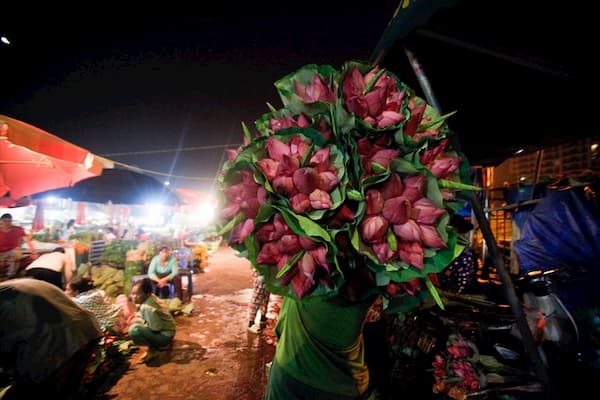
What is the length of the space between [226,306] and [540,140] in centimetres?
752

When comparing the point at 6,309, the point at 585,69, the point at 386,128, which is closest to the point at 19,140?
the point at 6,309

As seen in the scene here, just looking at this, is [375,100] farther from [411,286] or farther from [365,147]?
[411,286]

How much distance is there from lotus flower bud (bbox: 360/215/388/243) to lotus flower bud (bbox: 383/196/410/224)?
27mm

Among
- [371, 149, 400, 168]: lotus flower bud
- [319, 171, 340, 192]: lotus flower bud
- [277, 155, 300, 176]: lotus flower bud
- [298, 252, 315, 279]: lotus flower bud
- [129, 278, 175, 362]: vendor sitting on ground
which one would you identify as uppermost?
[371, 149, 400, 168]: lotus flower bud

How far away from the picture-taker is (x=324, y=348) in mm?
1550

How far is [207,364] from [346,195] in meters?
4.90

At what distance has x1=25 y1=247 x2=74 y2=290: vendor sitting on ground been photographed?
5.33 m

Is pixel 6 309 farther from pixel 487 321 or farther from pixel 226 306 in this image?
pixel 226 306

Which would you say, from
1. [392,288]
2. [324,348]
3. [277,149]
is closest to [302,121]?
[277,149]

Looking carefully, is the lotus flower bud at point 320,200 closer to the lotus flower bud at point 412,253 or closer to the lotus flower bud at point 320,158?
the lotus flower bud at point 320,158

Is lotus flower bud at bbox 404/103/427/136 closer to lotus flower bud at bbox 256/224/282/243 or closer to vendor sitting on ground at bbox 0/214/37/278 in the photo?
lotus flower bud at bbox 256/224/282/243

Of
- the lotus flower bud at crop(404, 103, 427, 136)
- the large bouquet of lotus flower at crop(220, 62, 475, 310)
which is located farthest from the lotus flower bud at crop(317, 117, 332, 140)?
the lotus flower bud at crop(404, 103, 427, 136)

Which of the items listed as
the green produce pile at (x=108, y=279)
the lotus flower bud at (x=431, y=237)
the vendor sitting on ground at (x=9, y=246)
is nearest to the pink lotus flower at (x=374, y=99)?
the lotus flower bud at (x=431, y=237)

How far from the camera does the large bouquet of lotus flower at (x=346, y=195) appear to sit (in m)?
1.04
